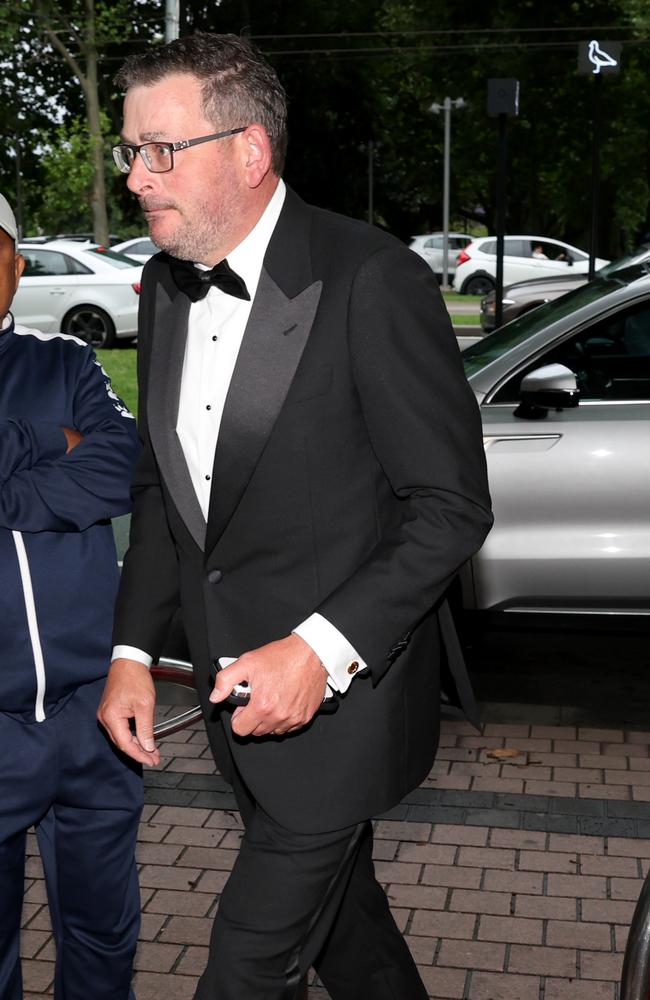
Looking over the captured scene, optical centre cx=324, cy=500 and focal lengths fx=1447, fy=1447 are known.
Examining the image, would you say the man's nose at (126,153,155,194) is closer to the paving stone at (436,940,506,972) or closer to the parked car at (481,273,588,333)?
the paving stone at (436,940,506,972)

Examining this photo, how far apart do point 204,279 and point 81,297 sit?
59.6ft

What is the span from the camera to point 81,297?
20.0 meters

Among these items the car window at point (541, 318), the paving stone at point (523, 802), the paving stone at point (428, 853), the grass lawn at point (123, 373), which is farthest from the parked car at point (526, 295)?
the paving stone at point (428, 853)

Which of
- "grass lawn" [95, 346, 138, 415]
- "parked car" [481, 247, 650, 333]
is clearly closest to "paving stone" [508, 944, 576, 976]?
"grass lawn" [95, 346, 138, 415]

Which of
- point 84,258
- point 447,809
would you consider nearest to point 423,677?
point 447,809

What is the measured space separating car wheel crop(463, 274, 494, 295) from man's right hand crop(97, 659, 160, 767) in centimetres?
3187

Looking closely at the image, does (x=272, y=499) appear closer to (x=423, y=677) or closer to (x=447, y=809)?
(x=423, y=677)

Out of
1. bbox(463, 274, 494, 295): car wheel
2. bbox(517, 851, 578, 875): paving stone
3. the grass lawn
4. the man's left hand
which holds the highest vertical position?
the man's left hand

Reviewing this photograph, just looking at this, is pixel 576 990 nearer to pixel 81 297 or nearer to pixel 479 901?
pixel 479 901

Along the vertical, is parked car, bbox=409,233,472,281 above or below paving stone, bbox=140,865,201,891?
below

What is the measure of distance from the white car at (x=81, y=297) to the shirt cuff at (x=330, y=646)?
59.1ft

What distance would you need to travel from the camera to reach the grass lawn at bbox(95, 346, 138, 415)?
45.0 ft

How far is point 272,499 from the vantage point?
88.5 inches

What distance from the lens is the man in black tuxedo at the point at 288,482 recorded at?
2180 mm
